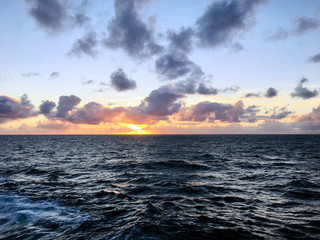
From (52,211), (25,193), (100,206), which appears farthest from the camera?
(25,193)

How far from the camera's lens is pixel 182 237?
9.77 meters

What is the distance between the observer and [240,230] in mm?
10430

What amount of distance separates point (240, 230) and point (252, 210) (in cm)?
339

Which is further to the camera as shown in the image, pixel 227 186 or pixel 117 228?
pixel 227 186

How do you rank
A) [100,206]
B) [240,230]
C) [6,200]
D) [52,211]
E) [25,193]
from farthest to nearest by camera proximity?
[25,193] → [6,200] → [100,206] → [52,211] → [240,230]

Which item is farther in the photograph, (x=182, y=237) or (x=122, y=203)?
(x=122, y=203)

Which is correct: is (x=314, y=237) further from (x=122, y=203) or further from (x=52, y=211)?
(x=52, y=211)

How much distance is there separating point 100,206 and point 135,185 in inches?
247

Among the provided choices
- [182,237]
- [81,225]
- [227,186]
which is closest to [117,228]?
[81,225]

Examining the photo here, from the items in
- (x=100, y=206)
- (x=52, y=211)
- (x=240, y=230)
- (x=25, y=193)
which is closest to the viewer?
(x=240, y=230)

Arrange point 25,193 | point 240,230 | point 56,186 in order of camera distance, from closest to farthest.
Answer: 1. point 240,230
2. point 25,193
3. point 56,186

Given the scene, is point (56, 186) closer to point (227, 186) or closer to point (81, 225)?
point (81, 225)

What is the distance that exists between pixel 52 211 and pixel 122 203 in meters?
4.52

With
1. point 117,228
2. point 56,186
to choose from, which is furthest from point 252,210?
point 56,186
